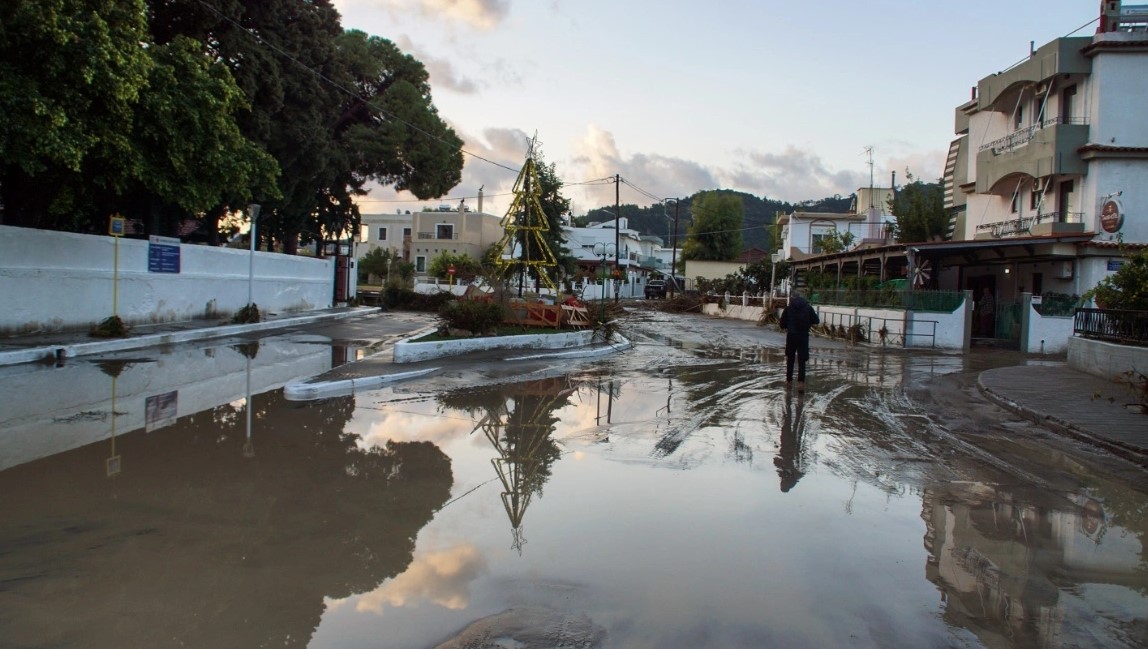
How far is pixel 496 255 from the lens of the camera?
23.6 m

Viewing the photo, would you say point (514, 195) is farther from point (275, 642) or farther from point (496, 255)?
point (275, 642)

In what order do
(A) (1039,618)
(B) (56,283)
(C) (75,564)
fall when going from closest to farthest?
(A) (1039,618) < (C) (75,564) < (B) (56,283)

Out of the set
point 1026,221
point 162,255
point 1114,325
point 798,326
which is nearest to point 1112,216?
point 1026,221

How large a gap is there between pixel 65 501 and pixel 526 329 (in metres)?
16.3

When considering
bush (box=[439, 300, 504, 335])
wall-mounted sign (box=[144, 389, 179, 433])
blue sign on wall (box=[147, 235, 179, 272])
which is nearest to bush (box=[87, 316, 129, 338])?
blue sign on wall (box=[147, 235, 179, 272])

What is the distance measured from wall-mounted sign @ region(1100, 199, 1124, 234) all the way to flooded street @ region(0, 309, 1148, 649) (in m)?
17.8

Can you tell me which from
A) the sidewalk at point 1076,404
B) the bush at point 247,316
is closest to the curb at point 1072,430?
the sidewalk at point 1076,404

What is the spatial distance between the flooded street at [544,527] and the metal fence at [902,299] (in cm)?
1497

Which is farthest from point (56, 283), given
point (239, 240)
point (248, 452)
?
point (239, 240)

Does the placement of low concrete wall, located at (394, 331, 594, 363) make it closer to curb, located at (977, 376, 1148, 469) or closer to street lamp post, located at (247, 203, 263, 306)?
curb, located at (977, 376, 1148, 469)

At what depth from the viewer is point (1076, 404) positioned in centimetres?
1263

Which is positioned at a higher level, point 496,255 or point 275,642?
point 496,255

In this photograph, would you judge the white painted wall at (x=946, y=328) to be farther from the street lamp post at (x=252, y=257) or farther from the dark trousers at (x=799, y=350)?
the street lamp post at (x=252, y=257)

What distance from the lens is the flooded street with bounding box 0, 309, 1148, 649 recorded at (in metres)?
4.31
